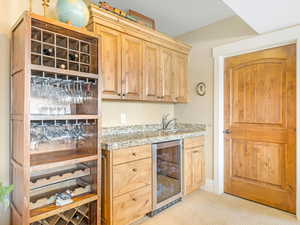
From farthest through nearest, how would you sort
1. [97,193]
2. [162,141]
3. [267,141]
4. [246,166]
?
[246,166] < [267,141] < [162,141] < [97,193]

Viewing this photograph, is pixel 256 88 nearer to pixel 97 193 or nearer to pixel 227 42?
pixel 227 42

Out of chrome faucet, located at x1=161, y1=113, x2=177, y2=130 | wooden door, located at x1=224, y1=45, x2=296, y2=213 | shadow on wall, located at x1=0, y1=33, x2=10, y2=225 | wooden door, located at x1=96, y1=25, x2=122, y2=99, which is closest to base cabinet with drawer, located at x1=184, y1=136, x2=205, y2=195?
wooden door, located at x1=224, y1=45, x2=296, y2=213

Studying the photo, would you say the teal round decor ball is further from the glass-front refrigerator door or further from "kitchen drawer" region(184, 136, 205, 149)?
"kitchen drawer" region(184, 136, 205, 149)

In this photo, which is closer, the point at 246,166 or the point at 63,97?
the point at 63,97

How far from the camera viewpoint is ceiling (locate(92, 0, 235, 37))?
2.37 m

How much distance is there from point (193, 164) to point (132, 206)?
1.10 metres

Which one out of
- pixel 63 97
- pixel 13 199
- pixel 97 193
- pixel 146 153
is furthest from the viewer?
pixel 146 153

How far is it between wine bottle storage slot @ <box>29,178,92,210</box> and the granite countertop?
0.44m

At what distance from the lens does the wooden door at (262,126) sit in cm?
230

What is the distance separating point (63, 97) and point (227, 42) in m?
2.28

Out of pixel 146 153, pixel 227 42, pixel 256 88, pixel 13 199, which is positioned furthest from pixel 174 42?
pixel 13 199

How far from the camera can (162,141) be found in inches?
88.9

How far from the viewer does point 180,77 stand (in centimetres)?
298

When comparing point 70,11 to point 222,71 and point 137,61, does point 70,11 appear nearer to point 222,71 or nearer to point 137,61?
point 137,61
